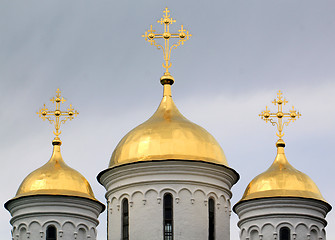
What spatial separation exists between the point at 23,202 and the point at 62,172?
1494 millimetres

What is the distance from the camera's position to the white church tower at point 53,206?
122 feet

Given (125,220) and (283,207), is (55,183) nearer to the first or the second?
(125,220)

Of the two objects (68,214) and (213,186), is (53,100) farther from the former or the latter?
(213,186)

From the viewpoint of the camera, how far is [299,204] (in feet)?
122

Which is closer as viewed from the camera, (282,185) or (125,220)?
(125,220)

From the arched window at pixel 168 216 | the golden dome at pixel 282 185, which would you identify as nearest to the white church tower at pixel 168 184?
the arched window at pixel 168 216

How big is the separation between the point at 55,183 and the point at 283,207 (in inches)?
263

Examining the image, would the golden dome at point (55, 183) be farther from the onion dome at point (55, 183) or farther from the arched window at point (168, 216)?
the arched window at point (168, 216)

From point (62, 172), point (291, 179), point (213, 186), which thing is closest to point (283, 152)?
point (291, 179)

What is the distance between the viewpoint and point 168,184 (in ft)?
115

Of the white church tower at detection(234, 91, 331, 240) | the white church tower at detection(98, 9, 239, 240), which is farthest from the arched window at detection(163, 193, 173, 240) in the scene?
the white church tower at detection(234, 91, 331, 240)

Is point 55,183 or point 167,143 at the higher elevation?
point 167,143

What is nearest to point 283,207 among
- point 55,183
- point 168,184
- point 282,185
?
point 282,185

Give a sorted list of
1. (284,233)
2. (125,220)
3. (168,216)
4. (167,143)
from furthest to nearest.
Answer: (284,233), (125,220), (167,143), (168,216)
